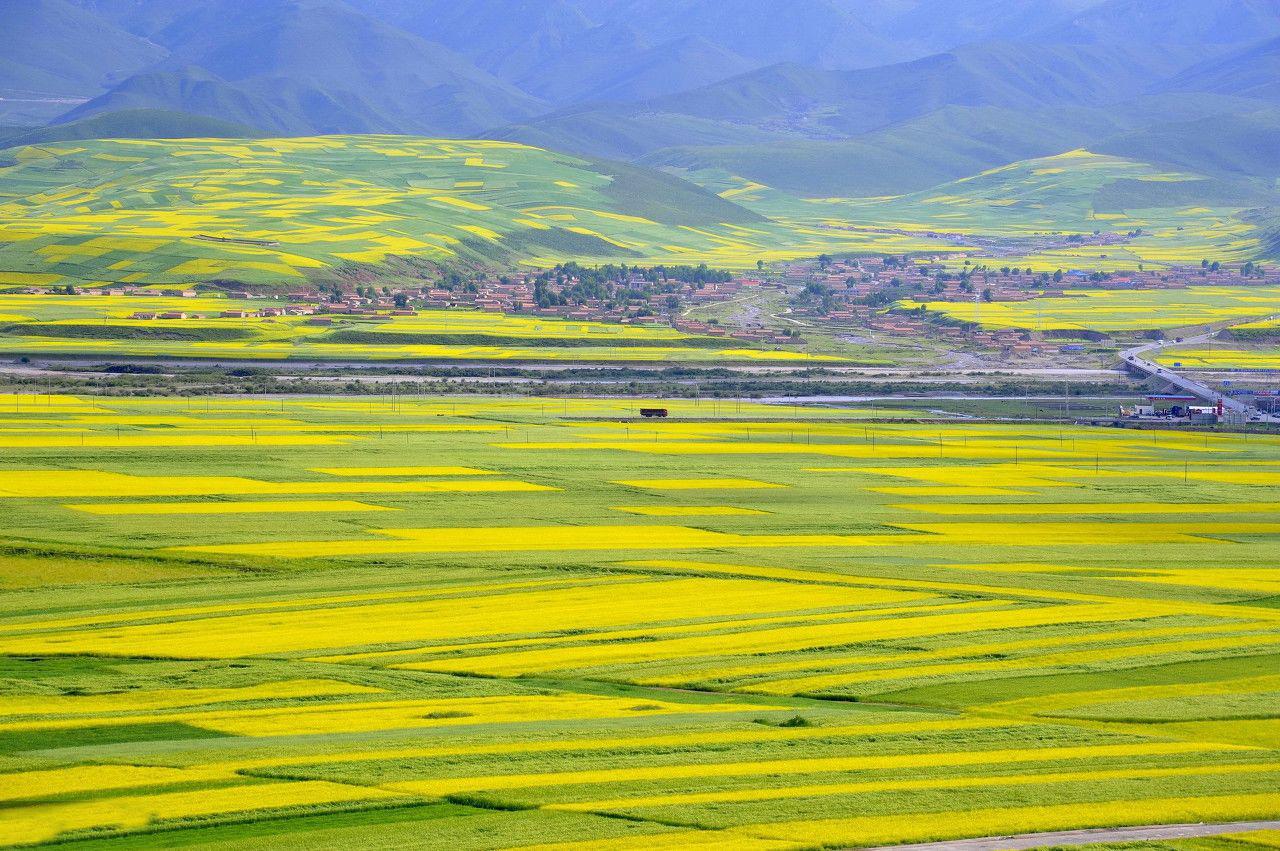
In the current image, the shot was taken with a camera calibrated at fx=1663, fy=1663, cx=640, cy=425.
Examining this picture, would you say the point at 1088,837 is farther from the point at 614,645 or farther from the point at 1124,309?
the point at 1124,309

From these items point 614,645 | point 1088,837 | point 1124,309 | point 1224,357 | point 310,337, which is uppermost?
point 1124,309

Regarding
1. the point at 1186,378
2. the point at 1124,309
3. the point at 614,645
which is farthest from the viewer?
the point at 1124,309

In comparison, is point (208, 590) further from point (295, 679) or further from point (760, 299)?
point (760, 299)

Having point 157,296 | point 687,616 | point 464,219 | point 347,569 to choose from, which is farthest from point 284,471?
point 464,219

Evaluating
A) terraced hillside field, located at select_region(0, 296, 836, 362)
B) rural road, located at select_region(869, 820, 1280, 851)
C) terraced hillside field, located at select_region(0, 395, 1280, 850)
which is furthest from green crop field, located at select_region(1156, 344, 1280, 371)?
rural road, located at select_region(869, 820, 1280, 851)

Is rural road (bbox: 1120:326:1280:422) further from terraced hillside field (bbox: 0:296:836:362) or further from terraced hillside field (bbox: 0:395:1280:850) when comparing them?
terraced hillside field (bbox: 0:395:1280:850)

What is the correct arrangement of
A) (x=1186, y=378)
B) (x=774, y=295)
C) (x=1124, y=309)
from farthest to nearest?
(x=774, y=295), (x=1124, y=309), (x=1186, y=378)

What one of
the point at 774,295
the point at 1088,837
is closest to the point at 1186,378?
the point at 774,295
